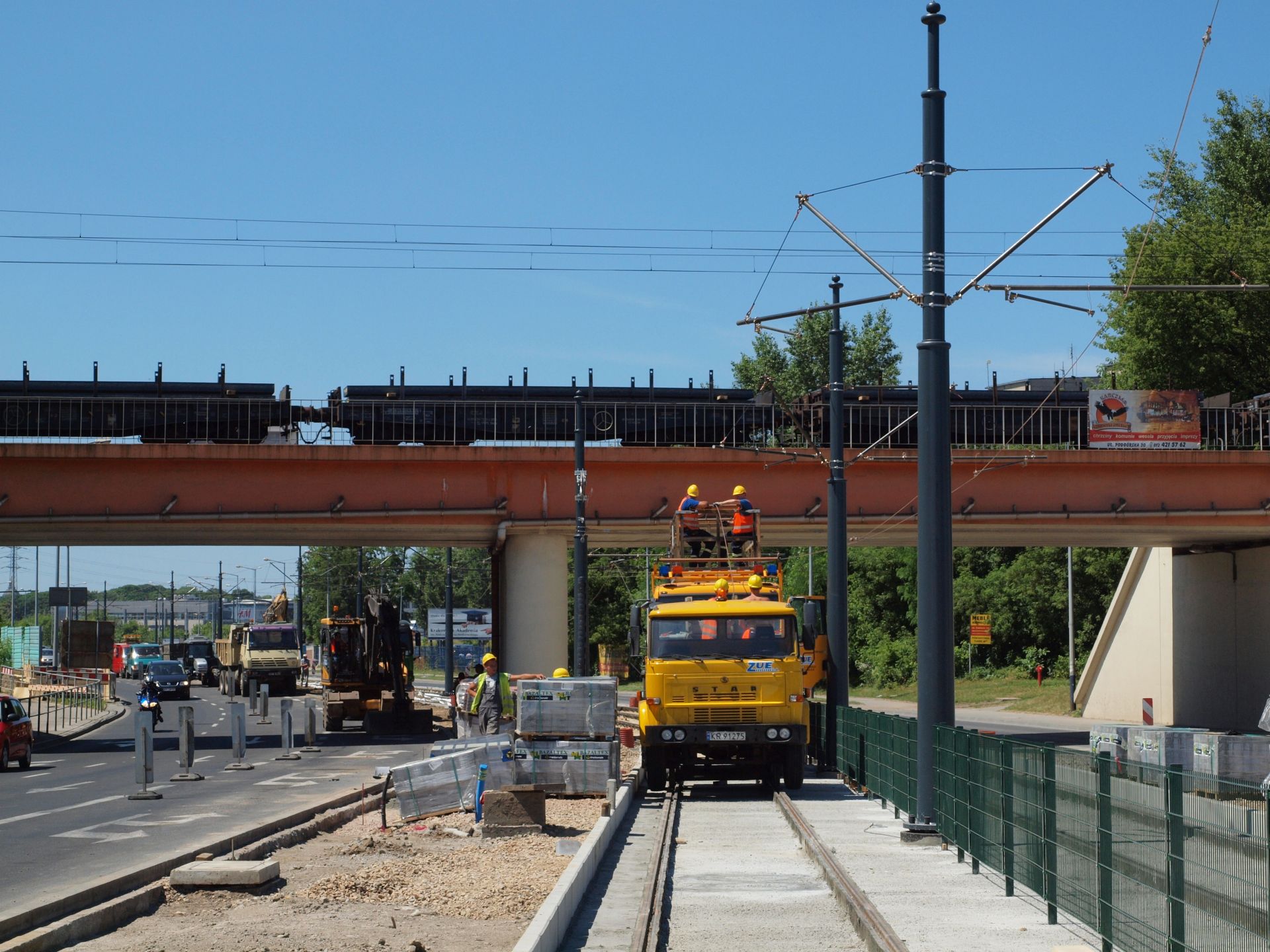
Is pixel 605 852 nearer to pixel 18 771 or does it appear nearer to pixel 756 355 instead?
pixel 18 771

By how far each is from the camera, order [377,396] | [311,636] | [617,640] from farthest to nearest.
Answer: [311,636] < [617,640] < [377,396]

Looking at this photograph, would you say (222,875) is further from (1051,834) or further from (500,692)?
(500,692)

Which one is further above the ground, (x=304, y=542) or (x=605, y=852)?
(x=304, y=542)

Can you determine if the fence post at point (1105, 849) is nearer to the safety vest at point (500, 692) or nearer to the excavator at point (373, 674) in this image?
the safety vest at point (500, 692)

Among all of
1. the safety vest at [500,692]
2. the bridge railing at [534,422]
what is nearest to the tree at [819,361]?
the bridge railing at [534,422]

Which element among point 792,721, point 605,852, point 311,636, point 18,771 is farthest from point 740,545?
point 311,636

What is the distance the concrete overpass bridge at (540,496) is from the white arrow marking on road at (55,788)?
37.2 ft

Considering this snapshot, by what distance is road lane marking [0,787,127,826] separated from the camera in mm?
19250

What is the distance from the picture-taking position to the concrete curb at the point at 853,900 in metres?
9.48

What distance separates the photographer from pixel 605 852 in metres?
14.8

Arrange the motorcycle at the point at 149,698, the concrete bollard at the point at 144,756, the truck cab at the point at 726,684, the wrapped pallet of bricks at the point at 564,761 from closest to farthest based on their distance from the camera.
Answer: the wrapped pallet of bricks at the point at 564,761 < the concrete bollard at the point at 144,756 < the truck cab at the point at 726,684 < the motorcycle at the point at 149,698

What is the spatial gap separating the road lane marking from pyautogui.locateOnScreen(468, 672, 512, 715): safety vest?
536 centimetres

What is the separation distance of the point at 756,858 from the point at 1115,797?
6.52 metres

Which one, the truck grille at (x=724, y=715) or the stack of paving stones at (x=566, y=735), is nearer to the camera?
the stack of paving stones at (x=566, y=735)
